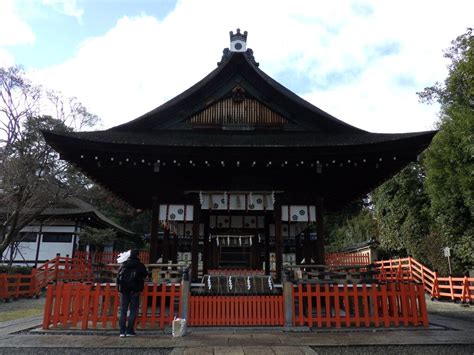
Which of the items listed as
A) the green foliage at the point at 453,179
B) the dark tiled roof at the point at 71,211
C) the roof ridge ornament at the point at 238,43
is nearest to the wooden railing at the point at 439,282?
the green foliage at the point at 453,179

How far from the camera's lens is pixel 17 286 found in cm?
1628

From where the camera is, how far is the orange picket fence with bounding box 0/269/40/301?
1552 cm

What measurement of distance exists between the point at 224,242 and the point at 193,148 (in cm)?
544

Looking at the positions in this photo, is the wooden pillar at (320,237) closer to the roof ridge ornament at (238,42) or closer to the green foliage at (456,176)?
the roof ridge ornament at (238,42)

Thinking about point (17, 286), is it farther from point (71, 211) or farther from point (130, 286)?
point (130, 286)

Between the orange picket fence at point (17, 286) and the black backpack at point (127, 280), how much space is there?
11.6 m

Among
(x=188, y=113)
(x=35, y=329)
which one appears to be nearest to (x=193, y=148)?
(x=188, y=113)

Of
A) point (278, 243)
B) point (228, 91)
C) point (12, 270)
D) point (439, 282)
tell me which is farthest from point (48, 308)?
point (439, 282)

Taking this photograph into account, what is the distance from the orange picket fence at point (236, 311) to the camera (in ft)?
25.9

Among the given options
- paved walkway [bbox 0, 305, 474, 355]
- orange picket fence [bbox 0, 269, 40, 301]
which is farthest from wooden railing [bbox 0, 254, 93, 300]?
paved walkway [bbox 0, 305, 474, 355]

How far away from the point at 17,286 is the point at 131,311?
12.2 metres

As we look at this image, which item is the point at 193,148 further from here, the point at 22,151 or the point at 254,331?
the point at 22,151

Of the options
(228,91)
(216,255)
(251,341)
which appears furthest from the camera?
(216,255)

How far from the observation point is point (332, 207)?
13.5 meters
